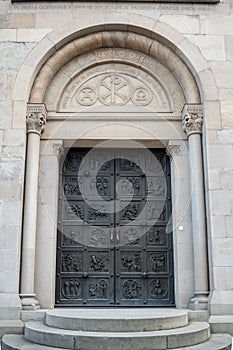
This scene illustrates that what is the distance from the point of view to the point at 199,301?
5.57 metres

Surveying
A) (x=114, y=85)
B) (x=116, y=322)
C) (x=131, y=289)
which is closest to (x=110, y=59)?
(x=114, y=85)

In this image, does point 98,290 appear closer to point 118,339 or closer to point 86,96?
point 118,339

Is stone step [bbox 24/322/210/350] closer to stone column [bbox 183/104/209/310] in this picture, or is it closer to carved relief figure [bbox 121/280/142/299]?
stone column [bbox 183/104/209/310]

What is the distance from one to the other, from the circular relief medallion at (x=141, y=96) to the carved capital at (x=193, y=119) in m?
0.77

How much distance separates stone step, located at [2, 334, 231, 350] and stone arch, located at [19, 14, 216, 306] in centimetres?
249

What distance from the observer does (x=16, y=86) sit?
6.20 meters

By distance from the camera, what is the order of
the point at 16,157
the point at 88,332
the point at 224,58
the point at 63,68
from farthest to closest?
the point at 63,68
the point at 224,58
the point at 16,157
the point at 88,332

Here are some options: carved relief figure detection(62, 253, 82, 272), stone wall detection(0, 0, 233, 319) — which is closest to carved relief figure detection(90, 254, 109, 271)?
carved relief figure detection(62, 253, 82, 272)

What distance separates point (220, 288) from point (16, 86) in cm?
436

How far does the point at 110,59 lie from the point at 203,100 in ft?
6.10

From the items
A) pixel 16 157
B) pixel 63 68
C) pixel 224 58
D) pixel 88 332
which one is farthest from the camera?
pixel 63 68

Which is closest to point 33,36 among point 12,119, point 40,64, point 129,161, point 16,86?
point 40,64

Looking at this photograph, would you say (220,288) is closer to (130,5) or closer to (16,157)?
(16,157)

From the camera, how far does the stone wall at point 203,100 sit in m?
5.55
